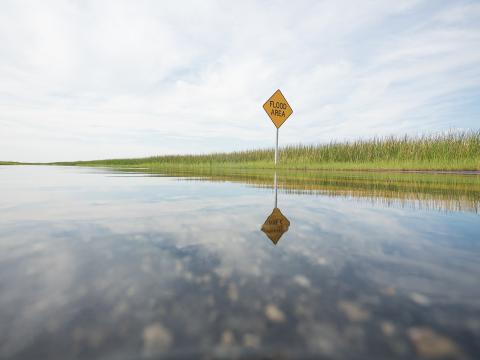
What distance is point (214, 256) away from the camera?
62.4 inches

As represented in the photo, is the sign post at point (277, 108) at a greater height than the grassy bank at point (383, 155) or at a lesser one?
greater

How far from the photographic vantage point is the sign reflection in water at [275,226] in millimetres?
2026

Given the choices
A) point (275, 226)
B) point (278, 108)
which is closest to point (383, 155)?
point (278, 108)

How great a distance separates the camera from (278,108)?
1950 cm

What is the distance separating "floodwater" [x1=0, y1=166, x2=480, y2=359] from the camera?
839mm

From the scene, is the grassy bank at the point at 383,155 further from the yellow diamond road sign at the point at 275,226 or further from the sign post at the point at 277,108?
the yellow diamond road sign at the point at 275,226

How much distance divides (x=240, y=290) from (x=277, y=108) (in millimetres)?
19103

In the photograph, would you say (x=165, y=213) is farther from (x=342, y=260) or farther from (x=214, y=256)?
(x=342, y=260)

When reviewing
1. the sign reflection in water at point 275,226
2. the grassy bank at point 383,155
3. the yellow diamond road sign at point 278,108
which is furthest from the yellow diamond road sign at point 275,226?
the yellow diamond road sign at point 278,108

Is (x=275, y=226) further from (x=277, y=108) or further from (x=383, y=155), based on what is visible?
(x=277, y=108)

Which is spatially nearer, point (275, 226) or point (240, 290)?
point (240, 290)

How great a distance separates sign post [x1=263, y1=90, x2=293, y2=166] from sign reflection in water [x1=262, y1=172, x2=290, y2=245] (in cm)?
1675

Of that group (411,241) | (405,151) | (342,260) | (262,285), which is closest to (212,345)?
(262,285)

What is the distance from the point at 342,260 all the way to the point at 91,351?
1177mm
